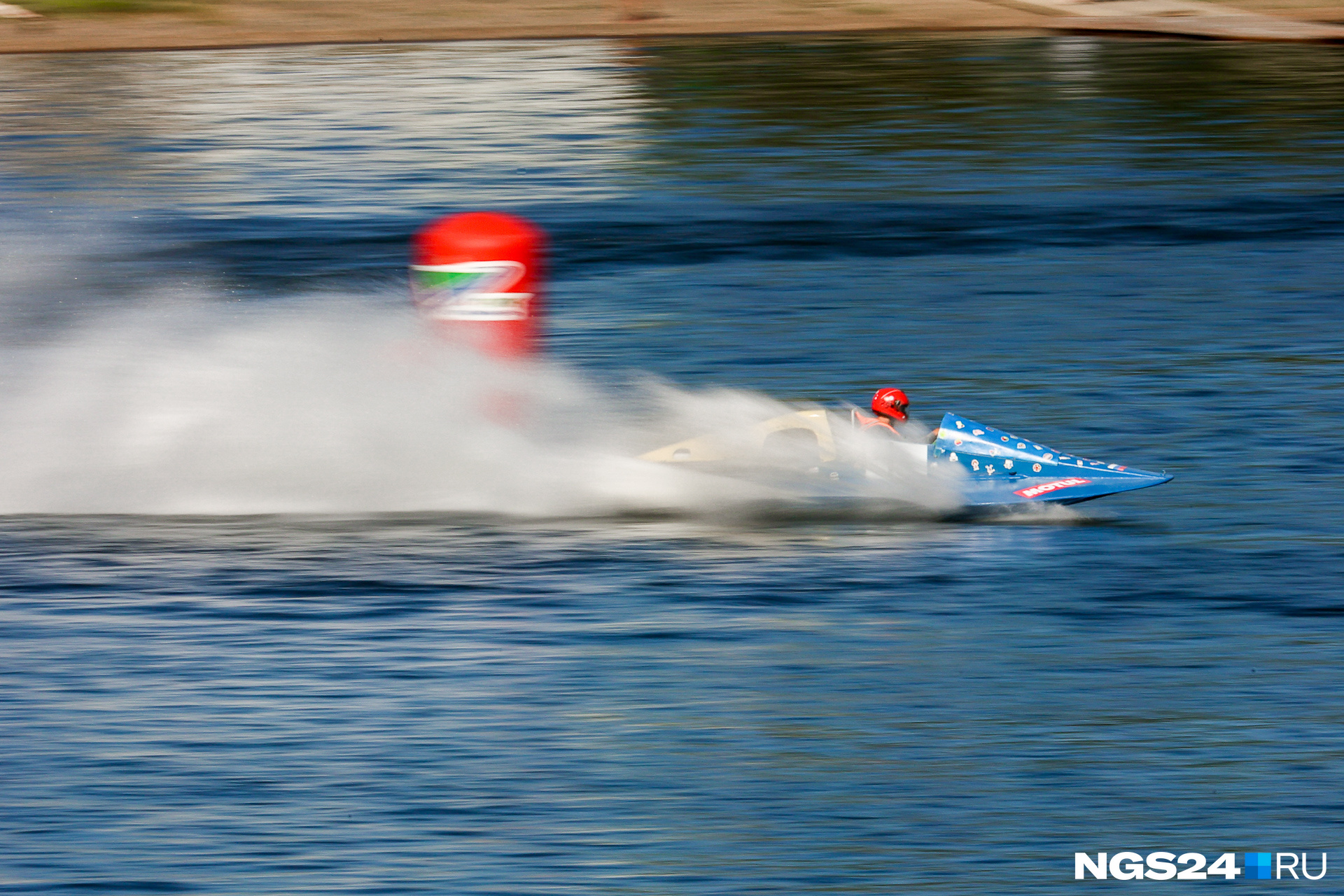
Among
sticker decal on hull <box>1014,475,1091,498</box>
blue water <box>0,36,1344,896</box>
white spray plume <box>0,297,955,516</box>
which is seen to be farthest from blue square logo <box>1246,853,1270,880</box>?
white spray plume <box>0,297,955,516</box>

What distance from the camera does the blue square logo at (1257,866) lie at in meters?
12.4

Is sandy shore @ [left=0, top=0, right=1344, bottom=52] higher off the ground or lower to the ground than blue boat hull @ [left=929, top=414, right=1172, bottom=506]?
higher

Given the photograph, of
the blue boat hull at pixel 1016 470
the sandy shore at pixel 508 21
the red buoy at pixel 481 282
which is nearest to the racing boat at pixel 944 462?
the blue boat hull at pixel 1016 470

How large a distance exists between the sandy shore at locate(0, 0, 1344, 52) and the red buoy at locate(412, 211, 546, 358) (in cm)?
3512

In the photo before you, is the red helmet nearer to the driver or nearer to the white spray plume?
the driver

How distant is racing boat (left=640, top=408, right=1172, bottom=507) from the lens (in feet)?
59.4

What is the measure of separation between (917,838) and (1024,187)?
24.9 m

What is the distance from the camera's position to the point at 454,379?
21.0 metres

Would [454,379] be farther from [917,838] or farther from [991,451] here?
[917,838]

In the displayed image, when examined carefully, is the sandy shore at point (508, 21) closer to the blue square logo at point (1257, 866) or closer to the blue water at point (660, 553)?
the blue water at point (660, 553)

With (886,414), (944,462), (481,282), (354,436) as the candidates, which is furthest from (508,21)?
(944,462)

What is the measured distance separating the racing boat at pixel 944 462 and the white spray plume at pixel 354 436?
0.72ft

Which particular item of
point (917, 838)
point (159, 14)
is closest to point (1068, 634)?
point (917, 838)

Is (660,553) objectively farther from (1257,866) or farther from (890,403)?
(1257,866)
